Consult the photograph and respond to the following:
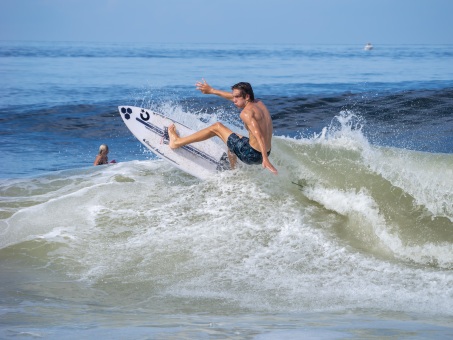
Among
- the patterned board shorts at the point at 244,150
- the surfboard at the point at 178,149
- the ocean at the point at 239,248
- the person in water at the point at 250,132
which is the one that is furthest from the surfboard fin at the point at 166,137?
the patterned board shorts at the point at 244,150

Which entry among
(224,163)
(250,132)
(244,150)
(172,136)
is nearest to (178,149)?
(172,136)

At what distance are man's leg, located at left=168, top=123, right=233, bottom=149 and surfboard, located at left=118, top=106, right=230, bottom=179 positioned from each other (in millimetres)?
120

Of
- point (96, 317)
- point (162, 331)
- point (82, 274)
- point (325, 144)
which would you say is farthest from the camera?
point (325, 144)

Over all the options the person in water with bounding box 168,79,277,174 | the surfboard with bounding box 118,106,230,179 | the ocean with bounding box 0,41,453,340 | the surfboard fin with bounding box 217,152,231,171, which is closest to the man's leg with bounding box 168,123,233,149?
the person in water with bounding box 168,79,277,174

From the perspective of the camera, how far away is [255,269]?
712cm

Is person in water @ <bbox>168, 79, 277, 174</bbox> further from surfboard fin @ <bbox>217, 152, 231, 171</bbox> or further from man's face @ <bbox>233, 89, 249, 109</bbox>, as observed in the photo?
surfboard fin @ <bbox>217, 152, 231, 171</bbox>

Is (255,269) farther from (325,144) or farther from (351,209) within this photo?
(325,144)

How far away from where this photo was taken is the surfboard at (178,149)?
31.3 feet

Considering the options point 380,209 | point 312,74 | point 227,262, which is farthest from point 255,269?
point 312,74

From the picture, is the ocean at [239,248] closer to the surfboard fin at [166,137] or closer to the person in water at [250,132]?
the surfboard fin at [166,137]

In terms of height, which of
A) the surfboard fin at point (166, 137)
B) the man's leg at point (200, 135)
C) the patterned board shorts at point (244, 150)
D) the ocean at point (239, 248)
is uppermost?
the surfboard fin at point (166, 137)

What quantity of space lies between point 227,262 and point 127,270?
1086 mm

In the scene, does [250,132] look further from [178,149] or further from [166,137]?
[166,137]

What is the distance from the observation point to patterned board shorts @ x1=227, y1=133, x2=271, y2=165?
8.50m
